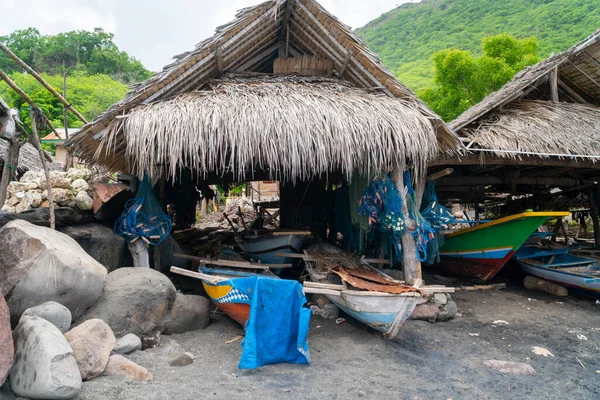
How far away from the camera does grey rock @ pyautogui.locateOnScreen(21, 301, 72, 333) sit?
3389mm

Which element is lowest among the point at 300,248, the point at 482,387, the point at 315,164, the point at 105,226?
the point at 482,387

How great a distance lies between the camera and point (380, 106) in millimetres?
5195

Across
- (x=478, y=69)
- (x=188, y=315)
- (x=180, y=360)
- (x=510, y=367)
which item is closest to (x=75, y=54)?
(x=478, y=69)

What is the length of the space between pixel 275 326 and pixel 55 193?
3.52 metres

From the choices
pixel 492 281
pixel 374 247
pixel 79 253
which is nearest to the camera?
pixel 79 253

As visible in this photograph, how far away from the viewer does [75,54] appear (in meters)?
38.0

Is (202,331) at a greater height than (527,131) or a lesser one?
lesser

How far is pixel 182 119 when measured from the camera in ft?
15.2

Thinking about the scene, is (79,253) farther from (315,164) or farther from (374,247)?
(374,247)

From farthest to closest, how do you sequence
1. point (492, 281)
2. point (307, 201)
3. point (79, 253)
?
point (307, 201)
point (492, 281)
point (79, 253)

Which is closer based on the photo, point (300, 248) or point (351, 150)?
point (351, 150)

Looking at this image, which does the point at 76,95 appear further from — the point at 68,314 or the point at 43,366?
the point at 43,366

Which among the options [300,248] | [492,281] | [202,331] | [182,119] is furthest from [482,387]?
[492,281]

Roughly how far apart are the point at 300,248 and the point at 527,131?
416cm
